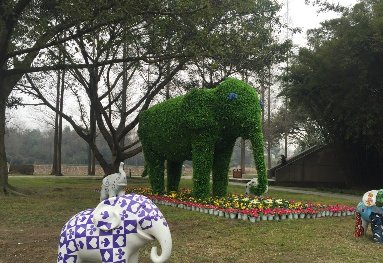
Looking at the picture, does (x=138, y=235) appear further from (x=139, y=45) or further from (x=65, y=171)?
(x=65, y=171)

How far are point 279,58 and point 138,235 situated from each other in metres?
18.4

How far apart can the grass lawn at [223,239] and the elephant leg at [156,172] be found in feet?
10.5

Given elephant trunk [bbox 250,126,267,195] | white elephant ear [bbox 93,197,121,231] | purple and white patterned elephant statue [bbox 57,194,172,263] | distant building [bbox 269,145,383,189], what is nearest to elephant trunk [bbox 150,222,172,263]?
purple and white patterned elephant statue [bbox 57,194,172,263]

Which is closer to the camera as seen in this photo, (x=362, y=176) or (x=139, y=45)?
(x=139, y=45)

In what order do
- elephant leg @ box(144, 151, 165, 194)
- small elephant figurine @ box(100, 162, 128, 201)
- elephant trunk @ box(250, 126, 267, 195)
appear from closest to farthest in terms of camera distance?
small elephant figurine @ box(100, 162, 128, 201) → elephant trunk @ box(250, 126, 267, 195) → elephant leg @ box(144, 151, 165, 194)

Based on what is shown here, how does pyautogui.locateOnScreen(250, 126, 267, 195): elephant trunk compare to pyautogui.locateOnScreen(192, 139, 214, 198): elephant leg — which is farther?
pyautogui.locateOnScreen(192, 139, 214, 198): elephant leg

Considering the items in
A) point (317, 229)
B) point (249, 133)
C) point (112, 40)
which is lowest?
point (317, 229)

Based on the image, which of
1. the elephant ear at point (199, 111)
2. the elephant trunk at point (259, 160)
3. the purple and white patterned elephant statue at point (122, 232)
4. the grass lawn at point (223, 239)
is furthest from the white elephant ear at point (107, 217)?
the elephant ear at point (199, 111)

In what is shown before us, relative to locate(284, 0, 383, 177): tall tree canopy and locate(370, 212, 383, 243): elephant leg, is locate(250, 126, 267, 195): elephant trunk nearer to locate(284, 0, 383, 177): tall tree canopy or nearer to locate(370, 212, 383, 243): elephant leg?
locate(370, 212, 383, 243): elephant leg

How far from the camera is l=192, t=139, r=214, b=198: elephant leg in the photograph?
1287 centimetres

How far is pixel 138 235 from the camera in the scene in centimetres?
453

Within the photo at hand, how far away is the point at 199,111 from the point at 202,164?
58.0 inches

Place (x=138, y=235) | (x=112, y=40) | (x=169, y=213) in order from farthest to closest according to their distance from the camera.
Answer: (x=112, y=40)
(x=169, y=213)
(x=138, y=235)

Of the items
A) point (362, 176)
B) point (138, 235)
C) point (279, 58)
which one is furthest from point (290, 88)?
point (138, 235)
